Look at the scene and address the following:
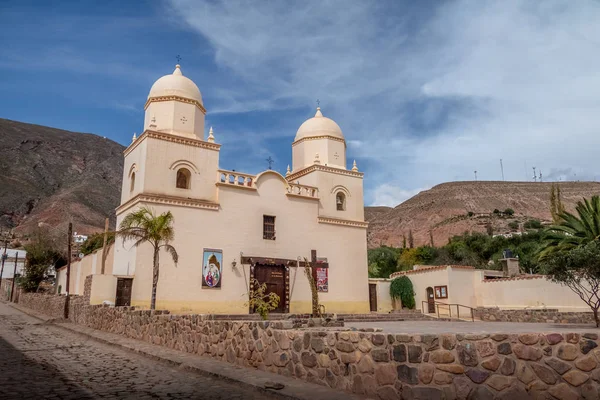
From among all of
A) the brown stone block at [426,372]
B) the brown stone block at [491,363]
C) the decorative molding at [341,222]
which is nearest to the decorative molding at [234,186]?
the decorative molding at [341,222]

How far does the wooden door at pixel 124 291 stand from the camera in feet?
60.7

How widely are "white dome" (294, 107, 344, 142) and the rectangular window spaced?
6218mm

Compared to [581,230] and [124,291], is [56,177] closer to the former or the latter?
[124,291]

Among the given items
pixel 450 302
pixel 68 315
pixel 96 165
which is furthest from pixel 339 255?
pixel 96 165

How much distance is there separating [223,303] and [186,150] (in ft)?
22.8

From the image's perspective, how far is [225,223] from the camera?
21625 mm

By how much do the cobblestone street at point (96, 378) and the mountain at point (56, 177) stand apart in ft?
198

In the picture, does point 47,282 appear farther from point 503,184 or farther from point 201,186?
point 503,184

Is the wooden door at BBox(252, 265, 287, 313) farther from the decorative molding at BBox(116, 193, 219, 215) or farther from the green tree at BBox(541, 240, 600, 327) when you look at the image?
the green tree at BBox(541, 240, 600, 327)

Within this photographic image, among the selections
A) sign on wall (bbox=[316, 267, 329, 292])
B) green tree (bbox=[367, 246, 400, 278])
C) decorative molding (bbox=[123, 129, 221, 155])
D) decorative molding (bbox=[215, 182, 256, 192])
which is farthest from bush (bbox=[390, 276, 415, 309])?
decorative molding (bbox=[123, 129, 221, 155])

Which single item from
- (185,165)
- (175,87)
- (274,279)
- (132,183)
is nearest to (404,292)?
(274,279)

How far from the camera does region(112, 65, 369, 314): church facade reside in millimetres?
20031

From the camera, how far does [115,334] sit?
1448 cm

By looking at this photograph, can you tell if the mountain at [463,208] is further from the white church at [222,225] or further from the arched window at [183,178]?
the arched window at [183,178]
